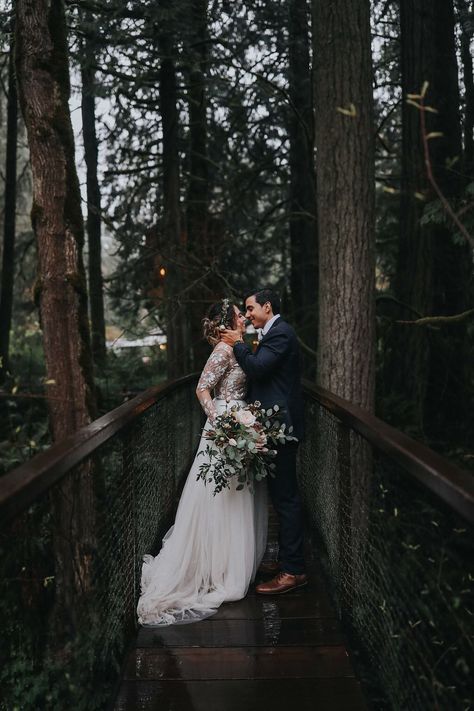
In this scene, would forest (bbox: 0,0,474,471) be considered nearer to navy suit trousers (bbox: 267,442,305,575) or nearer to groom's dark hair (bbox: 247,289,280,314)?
groom's dark hair (bbox: 247,289,280,314)

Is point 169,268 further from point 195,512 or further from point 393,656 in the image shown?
point 393,656

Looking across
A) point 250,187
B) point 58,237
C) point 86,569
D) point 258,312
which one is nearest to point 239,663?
point 258,312

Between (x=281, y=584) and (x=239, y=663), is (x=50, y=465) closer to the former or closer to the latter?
(x=239, y=663)

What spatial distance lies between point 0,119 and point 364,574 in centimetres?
1809

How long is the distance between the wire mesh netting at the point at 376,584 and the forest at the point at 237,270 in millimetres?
42

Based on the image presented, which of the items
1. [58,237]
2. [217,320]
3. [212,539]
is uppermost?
[58,237]

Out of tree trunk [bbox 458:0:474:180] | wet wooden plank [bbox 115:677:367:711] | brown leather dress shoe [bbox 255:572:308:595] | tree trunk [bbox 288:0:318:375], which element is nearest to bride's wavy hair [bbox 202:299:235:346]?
brown leather dress shoe [bbox 255:572:308:595]

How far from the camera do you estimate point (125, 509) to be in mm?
3801

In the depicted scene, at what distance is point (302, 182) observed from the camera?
1277cm

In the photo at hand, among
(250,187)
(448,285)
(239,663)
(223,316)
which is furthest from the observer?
(250,187)

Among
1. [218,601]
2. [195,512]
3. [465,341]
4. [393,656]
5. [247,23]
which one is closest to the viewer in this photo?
[393,656]

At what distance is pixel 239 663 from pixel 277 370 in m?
1.88

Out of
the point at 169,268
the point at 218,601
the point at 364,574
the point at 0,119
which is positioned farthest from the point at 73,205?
the point at 0,119

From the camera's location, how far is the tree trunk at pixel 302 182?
1050 centimetres
